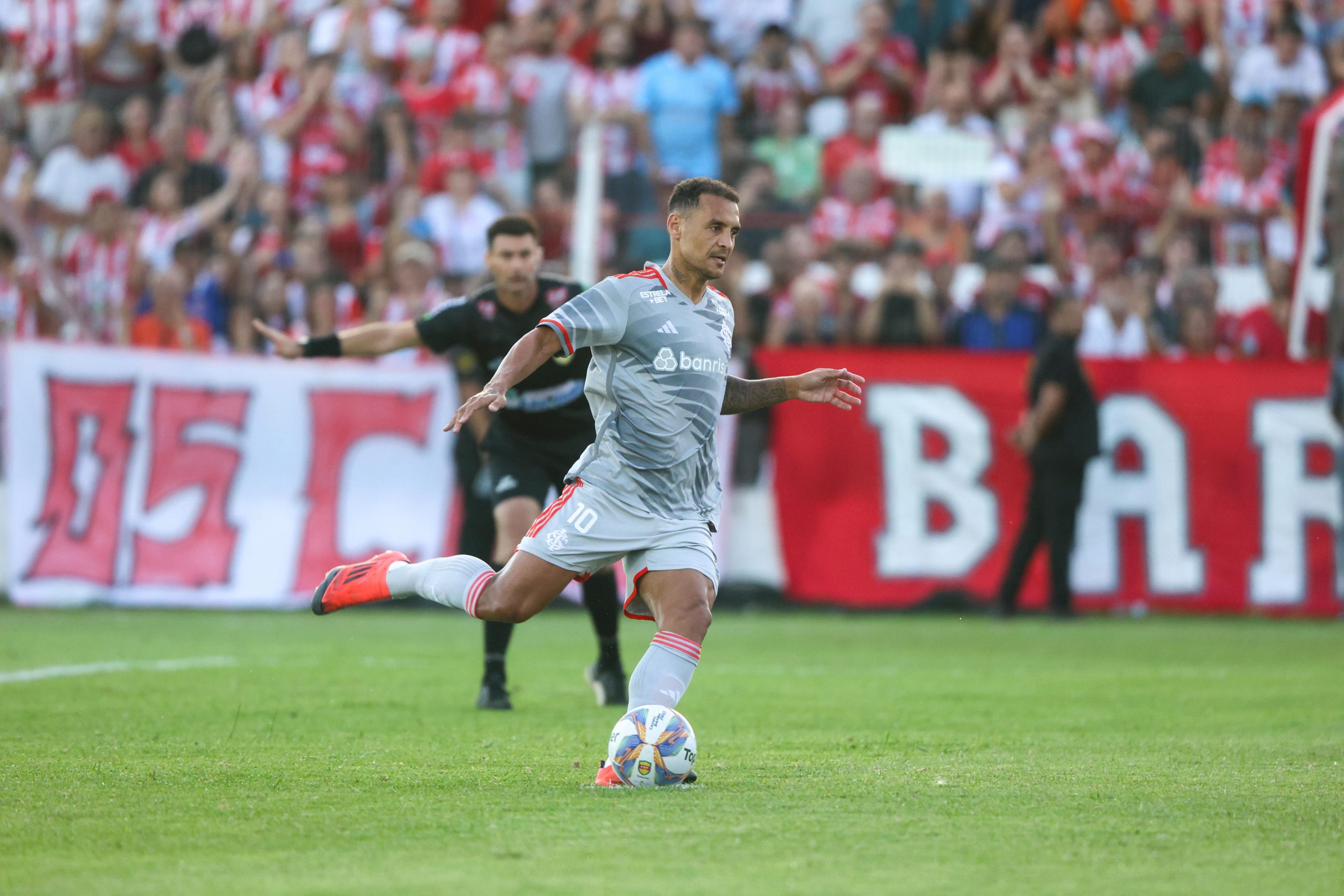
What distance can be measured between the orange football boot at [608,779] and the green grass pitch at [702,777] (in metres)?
0.07

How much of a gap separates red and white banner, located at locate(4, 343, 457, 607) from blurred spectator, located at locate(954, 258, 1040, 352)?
4878 millimetres

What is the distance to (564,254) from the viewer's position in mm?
17078

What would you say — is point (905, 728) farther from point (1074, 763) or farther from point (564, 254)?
point (564, 254)

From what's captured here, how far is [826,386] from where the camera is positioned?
257 inches

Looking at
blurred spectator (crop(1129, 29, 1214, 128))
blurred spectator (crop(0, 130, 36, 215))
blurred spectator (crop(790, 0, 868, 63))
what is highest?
blurred spectator (crop(790, 0, 868, 63))

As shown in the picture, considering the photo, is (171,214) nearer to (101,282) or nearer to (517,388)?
(101,282)

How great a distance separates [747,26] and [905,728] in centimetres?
1329

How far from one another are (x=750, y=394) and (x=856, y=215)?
1102 centimetres

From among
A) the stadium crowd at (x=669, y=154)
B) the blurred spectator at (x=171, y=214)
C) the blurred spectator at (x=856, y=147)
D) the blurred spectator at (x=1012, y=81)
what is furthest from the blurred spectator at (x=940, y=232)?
the blurred spectator at (x=171, y=214)

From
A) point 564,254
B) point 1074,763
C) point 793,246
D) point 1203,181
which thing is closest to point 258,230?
point 564,254

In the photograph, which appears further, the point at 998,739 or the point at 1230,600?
the point at 1230,600

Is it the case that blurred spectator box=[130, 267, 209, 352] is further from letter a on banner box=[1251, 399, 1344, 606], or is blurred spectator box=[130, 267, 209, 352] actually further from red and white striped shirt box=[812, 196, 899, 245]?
letter a on banner box=[1251, 399, 1344, 606]

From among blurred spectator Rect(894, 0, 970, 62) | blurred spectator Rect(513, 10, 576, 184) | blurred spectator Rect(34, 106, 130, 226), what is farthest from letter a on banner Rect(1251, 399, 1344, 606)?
blurred spectator Rect(34, 106, 130, 226)

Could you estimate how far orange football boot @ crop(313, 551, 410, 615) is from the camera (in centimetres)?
689
